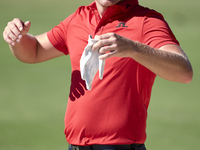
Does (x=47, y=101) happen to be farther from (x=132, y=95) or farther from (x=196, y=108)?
(x=132, y=95)

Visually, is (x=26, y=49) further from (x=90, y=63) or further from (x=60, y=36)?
(x=90, y=63)

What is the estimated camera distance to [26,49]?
3396 millimetres

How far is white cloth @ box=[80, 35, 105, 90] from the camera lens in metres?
2.61

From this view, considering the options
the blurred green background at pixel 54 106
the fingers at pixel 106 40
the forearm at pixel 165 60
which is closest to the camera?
the fingers at pixel 106 40

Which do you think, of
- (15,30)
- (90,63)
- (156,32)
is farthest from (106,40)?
(15,30)

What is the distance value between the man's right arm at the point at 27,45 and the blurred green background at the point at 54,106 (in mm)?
2136

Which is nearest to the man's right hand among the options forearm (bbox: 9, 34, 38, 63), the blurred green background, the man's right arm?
the man's right arm

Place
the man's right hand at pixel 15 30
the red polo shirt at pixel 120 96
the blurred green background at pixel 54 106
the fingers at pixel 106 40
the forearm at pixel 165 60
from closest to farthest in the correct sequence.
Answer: the fingers at pixel 106 40, the forearm at pixel 165 60, the red polo shirt at pixel 120 96, the man's right hand at pixel 15 30, the blurred green background at pixel 54 106

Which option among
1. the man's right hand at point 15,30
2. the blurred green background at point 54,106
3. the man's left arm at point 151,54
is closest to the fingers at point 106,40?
the man's left arm at point 151,54

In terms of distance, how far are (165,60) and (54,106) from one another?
13.3ft

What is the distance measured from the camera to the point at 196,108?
6402 millimetres

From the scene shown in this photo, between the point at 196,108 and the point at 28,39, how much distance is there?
11.9ft

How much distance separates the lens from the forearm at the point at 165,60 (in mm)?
2586

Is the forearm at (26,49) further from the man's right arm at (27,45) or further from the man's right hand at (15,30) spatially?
the man's right hand at (15,30)
